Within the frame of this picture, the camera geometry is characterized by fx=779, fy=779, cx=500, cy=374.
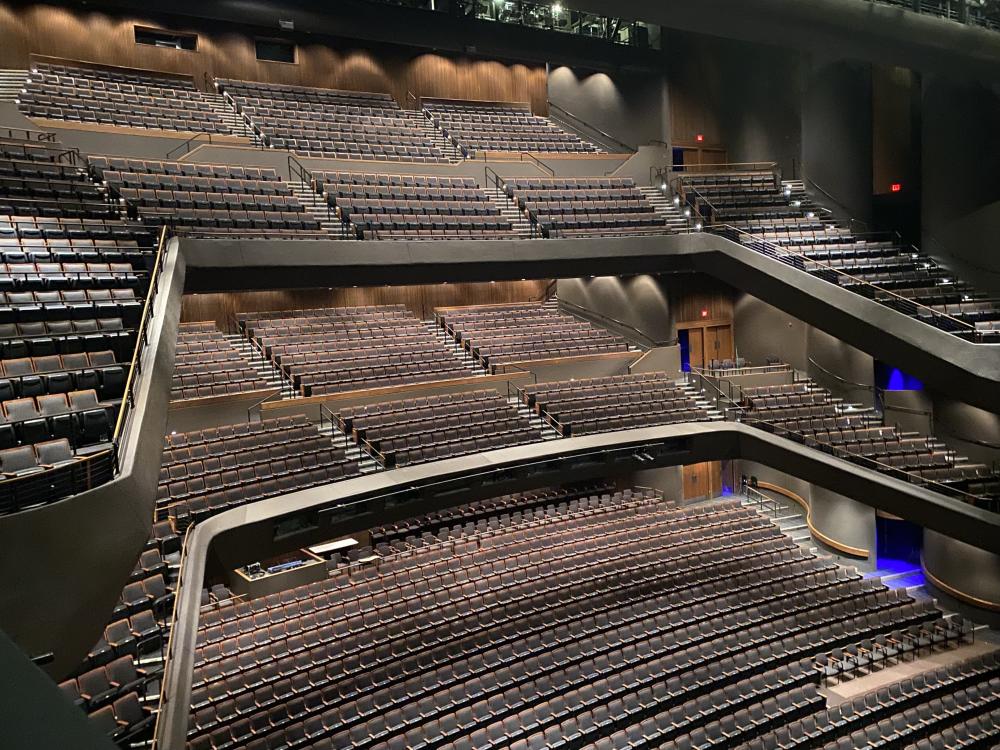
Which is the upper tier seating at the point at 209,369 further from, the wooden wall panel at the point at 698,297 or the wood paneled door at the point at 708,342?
the wood paneled door at the point at 708,342

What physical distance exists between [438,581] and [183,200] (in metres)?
5.95

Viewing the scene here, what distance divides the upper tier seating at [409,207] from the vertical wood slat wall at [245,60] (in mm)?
3545

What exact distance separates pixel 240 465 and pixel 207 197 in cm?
438

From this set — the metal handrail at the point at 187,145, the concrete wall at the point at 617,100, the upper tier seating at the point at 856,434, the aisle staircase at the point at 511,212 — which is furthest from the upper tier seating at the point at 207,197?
the concrete wall at the point at 617,100

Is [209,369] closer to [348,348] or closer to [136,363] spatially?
[348,348]

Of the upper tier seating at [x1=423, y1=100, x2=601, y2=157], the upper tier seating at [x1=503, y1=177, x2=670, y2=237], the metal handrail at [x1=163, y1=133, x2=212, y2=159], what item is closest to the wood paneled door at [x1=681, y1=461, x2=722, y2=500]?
the upper tier seating at [x1=503, y1=177, x2=670, y2=237]

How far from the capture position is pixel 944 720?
7484 millimetres

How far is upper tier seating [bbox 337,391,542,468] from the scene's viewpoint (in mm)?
9102

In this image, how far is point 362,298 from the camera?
13141 millimetres

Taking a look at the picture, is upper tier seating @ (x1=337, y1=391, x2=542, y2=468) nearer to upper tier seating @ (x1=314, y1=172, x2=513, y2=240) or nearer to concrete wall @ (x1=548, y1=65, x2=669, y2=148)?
upper tier seating @ (x1=314, y1=172, x2=513, y2=240)

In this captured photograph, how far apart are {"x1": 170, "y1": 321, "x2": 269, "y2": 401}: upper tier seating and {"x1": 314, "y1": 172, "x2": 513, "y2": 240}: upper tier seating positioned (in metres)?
2.40

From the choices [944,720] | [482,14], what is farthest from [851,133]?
[944,720]

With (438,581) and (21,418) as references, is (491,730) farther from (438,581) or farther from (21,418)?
(21,418)

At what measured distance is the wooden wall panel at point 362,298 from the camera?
1179 cm
